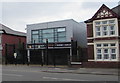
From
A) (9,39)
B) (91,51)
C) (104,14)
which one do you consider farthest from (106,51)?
(9,39)

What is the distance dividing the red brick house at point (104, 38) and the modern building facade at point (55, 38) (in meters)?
5.67

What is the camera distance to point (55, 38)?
33281 mm

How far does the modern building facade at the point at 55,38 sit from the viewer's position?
31.9 m

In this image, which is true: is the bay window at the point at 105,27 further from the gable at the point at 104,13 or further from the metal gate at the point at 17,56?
the metal gate at the point at 17,56

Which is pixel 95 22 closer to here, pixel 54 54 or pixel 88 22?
pixel 88 22

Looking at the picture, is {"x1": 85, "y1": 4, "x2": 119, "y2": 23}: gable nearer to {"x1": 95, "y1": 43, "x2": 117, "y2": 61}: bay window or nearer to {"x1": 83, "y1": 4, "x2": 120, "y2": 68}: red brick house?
{"x1": 83, "y1": 4, "x2": 120, "y2": 68}: red brick house

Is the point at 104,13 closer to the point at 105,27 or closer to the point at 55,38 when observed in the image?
the point at 105,27

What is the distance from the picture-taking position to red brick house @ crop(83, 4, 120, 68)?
24.7 metres

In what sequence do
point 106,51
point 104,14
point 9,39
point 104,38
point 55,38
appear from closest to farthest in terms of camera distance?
1. point 104,38
2. point 106,51
3. point 104,14
4. point 55,38
5. point 9,39

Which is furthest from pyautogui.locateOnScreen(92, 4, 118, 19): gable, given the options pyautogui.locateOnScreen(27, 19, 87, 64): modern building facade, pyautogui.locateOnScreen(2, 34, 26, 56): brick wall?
pyautogui.locateOnScreen(2, 34, 26, 56): brick wall

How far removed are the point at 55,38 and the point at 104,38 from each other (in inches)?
410

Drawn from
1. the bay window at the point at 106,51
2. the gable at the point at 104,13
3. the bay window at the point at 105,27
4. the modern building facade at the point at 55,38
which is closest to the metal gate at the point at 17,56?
the modern building facade at the point at 55,38

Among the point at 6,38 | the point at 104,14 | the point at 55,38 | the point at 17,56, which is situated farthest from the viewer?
the point at 6,38

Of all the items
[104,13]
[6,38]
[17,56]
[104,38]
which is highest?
[104,13]
